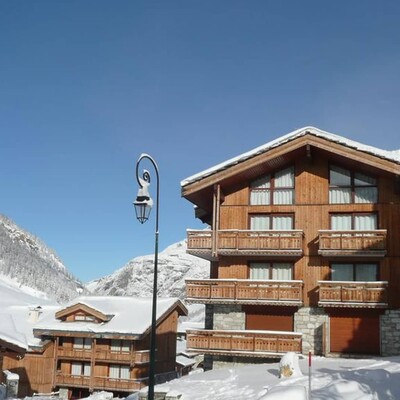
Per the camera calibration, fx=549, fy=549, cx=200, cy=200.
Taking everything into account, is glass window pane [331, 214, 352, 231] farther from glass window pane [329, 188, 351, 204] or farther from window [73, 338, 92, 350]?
window [73, 338, 92, 350]

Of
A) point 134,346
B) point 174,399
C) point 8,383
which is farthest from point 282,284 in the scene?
point 8,383

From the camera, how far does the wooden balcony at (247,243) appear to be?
2644 centimetres

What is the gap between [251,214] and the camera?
93.2 ft

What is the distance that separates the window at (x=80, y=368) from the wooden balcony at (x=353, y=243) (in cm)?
2191

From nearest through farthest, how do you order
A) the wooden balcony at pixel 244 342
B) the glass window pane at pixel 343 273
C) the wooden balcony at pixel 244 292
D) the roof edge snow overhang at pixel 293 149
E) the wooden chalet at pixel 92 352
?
the wooden balcony at pixel 244 342 → the roof edge snow overhang at pixel 293 149 → the wooden balcony at pixel 244 292 → the glass window pane at pixel 343 273 → the wooden chalet at pixel 92 352

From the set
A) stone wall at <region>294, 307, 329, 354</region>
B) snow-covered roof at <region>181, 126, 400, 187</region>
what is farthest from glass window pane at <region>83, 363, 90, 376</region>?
stone wall at <region>294, 307, 329, 354</region>

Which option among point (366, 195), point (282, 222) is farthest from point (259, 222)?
point (366, 195)

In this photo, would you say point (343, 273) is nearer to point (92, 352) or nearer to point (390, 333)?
point (390, 333)

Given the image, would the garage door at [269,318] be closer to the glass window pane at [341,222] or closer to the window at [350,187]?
the glass window pane at [341,222]

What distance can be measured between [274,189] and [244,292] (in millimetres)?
5593

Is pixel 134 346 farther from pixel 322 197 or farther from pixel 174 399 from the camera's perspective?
pixel 174 399

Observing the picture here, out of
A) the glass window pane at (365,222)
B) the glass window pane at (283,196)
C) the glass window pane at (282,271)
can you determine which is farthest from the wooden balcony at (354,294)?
the glass window pane at (283,196)

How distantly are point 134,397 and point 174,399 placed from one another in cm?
459

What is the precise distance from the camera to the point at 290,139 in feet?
88.7
